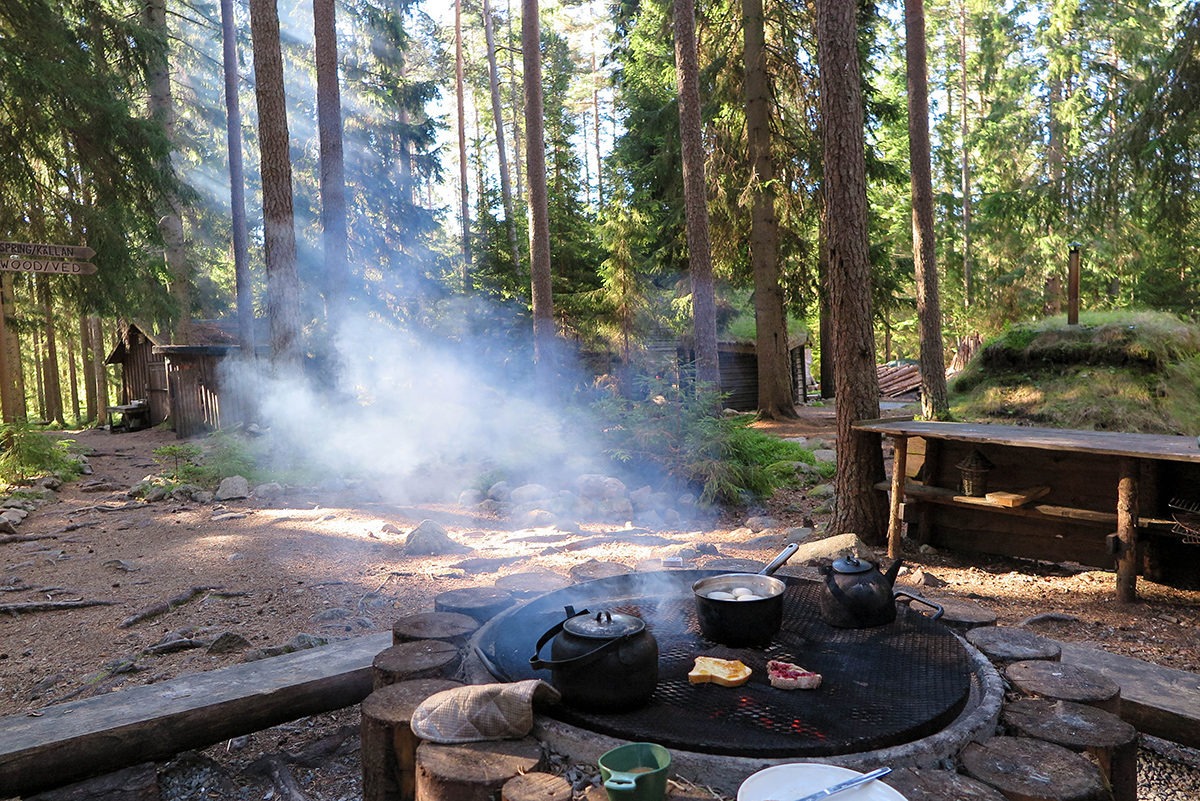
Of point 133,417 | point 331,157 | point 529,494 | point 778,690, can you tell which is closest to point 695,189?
point 529,494

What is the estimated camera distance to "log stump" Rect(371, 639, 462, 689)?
2.80 m

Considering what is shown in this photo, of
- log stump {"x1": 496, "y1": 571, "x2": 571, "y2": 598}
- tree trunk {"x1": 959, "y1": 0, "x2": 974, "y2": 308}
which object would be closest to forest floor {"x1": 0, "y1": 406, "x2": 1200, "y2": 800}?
log stump {"x1": 496, "y1": 571, "x2": 571, "y2": 598}

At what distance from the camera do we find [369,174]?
2428cm

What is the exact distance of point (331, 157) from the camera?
13.7 metres

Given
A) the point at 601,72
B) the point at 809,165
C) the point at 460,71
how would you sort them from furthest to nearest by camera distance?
the point at 601,72
the point at 460,71
the point at 809,165

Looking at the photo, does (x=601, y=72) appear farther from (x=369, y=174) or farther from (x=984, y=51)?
(x=984, y=51)

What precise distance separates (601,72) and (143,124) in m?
27.7

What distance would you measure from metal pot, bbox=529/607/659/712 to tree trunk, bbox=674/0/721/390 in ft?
27.9

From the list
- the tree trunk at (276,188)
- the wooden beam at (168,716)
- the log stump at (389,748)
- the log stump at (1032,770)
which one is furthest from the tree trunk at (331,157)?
the log stump at (1032,770)

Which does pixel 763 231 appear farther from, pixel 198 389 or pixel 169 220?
pixel 169 220

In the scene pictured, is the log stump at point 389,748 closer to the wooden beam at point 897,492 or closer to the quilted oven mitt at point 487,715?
the quilted oven mitt at point 487,715

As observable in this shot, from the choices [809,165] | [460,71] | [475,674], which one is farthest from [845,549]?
[460,71]

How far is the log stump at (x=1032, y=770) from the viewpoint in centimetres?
192

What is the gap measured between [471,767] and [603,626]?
1.97 feet
